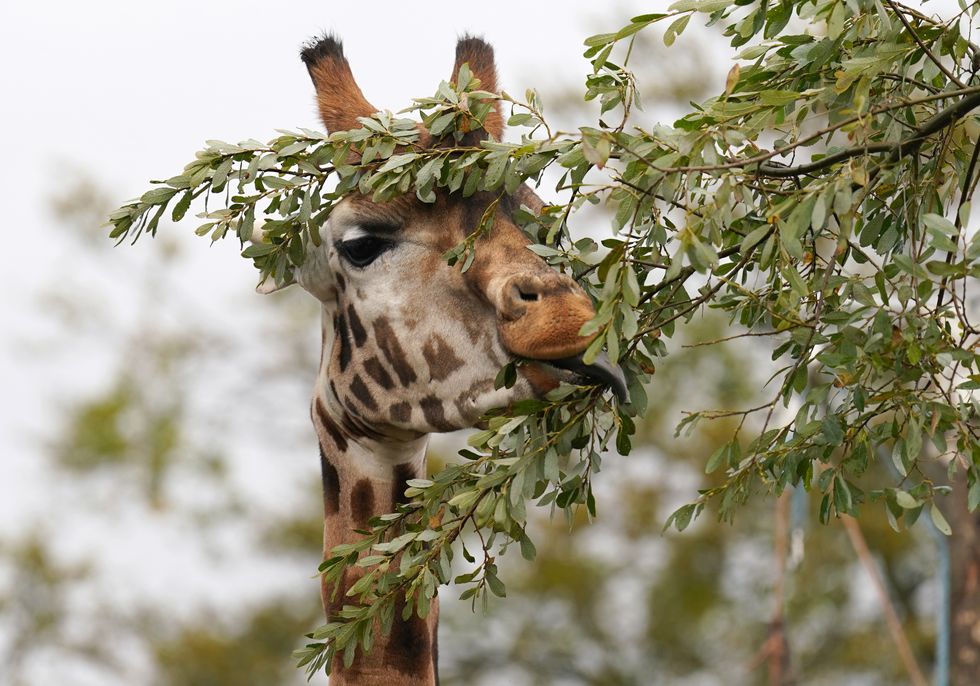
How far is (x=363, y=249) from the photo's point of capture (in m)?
3.92

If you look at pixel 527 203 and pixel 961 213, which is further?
pixel 527 203

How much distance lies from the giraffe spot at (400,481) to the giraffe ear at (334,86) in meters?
0.96

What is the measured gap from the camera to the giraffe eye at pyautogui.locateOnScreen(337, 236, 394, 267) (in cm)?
390

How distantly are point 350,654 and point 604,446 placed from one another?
814 millimetres

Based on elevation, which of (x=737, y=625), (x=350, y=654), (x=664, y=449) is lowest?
(x=350, y=654)

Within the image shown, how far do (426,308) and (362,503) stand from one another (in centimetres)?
63

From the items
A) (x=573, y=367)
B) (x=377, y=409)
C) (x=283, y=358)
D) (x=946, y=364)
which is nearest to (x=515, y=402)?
(x=573, y=367)

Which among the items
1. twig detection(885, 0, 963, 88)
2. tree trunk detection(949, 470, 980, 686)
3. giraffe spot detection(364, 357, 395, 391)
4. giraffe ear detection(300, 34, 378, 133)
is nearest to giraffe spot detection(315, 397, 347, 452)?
giraffe spot detection(364, 357, 395, 391)

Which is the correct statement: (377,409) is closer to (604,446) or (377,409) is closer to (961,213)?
(604,446)

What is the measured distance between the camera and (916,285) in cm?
332

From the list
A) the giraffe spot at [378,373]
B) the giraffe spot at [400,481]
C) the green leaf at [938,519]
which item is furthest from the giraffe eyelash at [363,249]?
the green leaf at [938,519]

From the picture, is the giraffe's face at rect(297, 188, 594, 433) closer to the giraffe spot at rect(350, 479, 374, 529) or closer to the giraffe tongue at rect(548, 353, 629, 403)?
the giraffe tongue at rect(548, 353, 629, 403)

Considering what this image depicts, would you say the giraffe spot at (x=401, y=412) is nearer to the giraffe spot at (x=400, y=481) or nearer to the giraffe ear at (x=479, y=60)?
the giraffe spot at (x=400, y=481)

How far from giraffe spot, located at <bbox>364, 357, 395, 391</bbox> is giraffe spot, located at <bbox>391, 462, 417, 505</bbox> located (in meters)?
0.28
